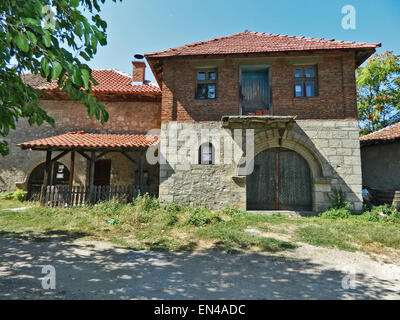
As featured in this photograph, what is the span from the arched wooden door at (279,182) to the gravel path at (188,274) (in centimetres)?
364

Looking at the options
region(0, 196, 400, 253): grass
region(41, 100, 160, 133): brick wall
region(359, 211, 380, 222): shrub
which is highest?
region(41, 100, 160, 133): brick wall

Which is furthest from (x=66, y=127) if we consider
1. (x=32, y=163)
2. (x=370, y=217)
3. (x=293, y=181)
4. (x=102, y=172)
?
(x=370, y=217)

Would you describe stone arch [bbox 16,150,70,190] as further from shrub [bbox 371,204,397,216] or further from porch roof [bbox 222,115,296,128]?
shrub [bbox 371,204,397,216]

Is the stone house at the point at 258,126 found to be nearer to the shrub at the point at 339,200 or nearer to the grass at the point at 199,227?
the shrub at the point at 339,200

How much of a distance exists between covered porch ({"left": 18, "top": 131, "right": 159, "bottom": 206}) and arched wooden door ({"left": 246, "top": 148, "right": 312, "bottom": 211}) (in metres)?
4.12

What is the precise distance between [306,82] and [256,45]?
2.50m

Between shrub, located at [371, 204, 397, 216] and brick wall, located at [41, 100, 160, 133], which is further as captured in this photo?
brick wall, located at [41, 100, 160, 133]

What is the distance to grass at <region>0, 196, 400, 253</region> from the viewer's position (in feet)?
16.9

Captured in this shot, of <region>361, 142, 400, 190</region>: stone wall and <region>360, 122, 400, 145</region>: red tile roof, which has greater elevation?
<region>360, 122, 400, 145</region>: red tile roof

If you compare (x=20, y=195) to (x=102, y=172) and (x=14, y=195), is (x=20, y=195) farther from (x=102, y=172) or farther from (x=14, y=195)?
(x=102, y=172)

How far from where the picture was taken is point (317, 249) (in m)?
4.84

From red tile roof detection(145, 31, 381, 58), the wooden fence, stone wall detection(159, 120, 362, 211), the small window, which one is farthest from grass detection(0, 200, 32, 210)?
red tile roof detection(145, 31, 381, 58)

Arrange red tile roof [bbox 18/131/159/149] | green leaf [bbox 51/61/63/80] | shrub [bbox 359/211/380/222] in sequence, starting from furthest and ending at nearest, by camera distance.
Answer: red tile roof [bbox 18/131/159/149], shrub [bbox 359/211/380/222], green leaf [bbox 51/61/63/80]
